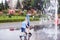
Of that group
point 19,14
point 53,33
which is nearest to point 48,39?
point 53,33

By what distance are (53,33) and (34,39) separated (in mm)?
213

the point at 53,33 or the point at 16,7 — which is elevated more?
A: the point at 16,7

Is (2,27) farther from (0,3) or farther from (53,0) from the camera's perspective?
(53,0)

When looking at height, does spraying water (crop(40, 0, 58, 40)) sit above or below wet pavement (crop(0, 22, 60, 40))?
above

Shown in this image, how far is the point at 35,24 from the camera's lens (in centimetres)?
439

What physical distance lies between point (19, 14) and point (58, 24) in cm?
43

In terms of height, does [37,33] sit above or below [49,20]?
below

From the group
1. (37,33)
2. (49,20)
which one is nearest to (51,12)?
(49,20)

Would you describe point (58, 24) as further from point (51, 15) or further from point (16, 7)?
point (16, 7)

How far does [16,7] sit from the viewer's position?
4.38 m

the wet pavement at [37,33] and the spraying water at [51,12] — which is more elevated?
the spraying water at [51,12]

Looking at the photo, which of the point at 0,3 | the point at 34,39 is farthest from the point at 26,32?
the point at 0,3

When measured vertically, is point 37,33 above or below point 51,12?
below

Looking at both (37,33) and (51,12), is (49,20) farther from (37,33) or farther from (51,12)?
(37,33)
